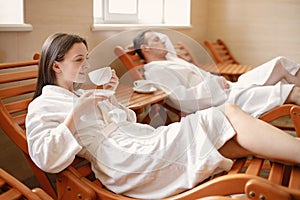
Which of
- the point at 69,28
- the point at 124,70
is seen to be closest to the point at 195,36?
the point at 124,70

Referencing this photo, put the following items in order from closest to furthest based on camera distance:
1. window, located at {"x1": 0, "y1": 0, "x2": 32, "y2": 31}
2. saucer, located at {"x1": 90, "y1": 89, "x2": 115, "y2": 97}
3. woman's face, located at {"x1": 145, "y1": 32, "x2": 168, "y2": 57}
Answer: saucer, located at {"x1": 90, "y1": 89, "x2": 115, "y2": 97} → window, located at {"x1": 0, "y1": 0, "x2": 32, "y2": 31} → woman's face, located at {"x1": 145, "y1": 32, "x2": 168, "y2": 57}

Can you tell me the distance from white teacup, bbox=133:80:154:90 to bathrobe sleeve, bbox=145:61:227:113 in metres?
0.06

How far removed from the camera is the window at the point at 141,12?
3.12 m

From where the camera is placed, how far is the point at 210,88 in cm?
294

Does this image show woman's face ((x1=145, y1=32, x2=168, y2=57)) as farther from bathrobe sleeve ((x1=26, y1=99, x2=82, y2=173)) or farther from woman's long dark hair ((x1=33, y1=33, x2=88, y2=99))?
bathrobe sleeve ((x1=26, y1=99, x2=82, y2=173))

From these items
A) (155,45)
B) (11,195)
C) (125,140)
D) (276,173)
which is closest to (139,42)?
(155,45)

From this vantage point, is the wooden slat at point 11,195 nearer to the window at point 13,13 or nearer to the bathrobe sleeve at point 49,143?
the bathrobe sleeve at point 49,143

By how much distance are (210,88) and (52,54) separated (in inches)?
58.9

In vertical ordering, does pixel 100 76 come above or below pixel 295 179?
above

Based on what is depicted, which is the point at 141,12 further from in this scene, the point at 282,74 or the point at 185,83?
the point at 282,74

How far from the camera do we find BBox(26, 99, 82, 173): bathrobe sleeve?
1.45 m

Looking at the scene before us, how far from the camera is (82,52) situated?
169 centimetres

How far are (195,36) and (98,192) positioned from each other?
332 centimetres

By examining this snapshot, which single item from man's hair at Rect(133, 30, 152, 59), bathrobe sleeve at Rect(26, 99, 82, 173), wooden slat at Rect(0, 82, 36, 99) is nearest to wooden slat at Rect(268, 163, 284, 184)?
bathrobe sleeve at Rect(26, 99, 82, 173)
